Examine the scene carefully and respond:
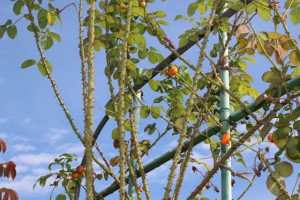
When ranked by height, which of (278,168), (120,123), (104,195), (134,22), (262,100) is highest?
(134,22)

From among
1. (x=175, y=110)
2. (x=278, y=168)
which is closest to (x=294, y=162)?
(x=278, y=168)

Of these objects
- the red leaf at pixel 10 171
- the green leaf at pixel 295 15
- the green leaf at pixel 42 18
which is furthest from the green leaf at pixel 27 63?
the green leaf at pixel 295 15

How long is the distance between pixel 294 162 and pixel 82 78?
834mm

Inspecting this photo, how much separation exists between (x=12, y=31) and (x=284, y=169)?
1.69 metres

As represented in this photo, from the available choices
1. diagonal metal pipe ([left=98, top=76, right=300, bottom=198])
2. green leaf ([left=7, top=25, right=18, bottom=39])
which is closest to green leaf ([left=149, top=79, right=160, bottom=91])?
diagonal metal pipe ([left=98, top=76, right=300, bottom=198])

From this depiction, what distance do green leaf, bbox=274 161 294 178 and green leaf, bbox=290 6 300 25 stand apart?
586mm

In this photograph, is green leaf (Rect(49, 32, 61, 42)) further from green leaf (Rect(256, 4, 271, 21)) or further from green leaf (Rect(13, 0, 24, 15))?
green leaf (Rect(256, 4, 271, 21))

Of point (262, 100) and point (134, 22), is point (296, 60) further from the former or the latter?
point (134, 22)

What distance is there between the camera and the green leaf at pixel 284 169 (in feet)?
6.27

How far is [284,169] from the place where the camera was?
1.92 metres

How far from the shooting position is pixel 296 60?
202cm

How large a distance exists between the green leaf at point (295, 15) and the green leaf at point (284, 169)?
1.92 ft

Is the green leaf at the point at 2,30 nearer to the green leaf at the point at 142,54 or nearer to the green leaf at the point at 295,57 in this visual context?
the green leaf at the point at 142,54

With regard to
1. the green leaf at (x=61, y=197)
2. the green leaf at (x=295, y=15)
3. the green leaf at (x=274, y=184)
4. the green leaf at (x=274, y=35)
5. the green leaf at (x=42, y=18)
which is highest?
the green leaf at (x=42, y=18)
